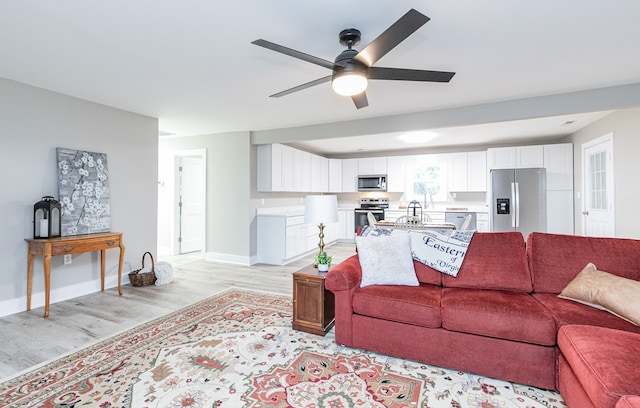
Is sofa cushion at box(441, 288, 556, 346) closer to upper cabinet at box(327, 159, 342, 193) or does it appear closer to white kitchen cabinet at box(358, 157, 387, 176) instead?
white kitchen cabinet at box(358, 157, 387, 176)

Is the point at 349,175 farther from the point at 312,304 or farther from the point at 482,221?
the point at 312,304

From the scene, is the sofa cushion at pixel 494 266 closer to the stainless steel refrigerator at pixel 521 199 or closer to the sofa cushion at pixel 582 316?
the sofa cushion at pixel 582 316

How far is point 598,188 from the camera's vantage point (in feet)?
15.5

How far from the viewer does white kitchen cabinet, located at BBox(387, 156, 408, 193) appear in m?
7.18

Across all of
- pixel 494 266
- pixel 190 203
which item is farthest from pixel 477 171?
pixel 190 203

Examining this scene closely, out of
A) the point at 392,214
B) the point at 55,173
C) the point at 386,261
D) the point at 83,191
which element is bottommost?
the point at 386,261

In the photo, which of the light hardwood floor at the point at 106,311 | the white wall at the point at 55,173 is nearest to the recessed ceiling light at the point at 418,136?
the light hardwood floor at the point at 106,311

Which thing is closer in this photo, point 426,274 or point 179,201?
point 426,274

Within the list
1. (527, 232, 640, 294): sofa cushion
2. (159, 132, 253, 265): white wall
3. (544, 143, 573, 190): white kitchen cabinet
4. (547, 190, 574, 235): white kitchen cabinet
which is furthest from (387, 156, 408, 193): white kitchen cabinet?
(527, 232, 640, 294): sofa cushion

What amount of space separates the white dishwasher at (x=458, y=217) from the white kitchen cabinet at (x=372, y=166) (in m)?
1.78

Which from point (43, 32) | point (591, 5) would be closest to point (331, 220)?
point (591, 5)

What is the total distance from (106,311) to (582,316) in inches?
160

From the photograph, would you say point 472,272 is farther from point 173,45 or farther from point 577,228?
point 577,228

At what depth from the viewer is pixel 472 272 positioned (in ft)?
8.16
